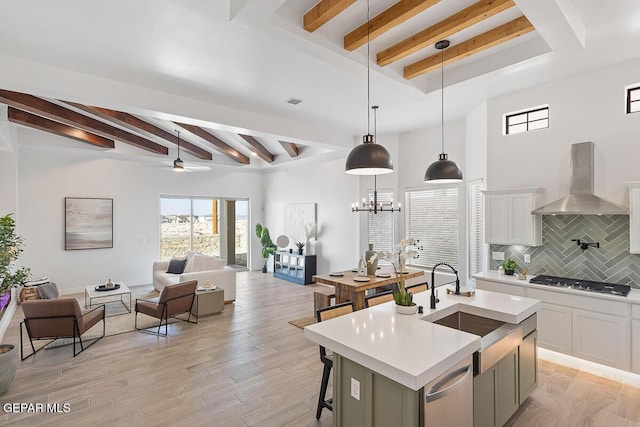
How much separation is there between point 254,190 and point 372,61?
7.36 meters

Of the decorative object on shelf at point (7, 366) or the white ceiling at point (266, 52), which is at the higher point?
the white ceiling at point (266, 52)

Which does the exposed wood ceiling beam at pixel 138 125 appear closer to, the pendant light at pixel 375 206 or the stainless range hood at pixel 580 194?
the pendant light at pixel 375 206

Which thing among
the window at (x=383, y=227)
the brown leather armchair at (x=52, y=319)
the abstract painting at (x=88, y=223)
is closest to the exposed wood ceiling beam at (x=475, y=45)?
the window at (x=383, y=227)

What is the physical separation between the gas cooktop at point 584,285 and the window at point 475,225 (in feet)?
4.07

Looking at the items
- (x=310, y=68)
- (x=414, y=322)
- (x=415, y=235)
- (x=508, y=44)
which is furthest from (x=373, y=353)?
(x=415, y=235)

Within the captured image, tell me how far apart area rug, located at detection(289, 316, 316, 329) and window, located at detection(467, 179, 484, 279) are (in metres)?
2.77

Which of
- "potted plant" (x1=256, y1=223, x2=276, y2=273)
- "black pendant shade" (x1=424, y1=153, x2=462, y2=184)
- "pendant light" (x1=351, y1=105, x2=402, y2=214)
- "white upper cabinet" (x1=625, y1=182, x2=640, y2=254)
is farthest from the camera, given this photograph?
"potted plant" (x1=256, y1=223, x2=276, y2=273)

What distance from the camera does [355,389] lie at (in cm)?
201

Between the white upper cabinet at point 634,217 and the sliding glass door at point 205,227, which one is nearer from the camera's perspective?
the white upper cabinet at point 634,217

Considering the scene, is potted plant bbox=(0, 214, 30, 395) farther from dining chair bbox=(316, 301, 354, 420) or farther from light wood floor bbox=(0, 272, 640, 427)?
dining chair bbox=(316, 301, 354, 420)

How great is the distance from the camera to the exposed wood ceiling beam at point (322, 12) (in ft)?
8.52

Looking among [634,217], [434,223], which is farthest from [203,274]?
[634,217]

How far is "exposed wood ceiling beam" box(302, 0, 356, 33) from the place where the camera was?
260 cm

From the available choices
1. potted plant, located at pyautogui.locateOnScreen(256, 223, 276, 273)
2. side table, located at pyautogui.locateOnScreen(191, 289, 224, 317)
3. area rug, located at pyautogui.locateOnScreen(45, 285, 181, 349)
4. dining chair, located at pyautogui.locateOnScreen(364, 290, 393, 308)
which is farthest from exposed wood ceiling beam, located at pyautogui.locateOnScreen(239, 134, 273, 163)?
dining chair, located at pyautogui.locateOnScreen(364, 290, 393, 308)
